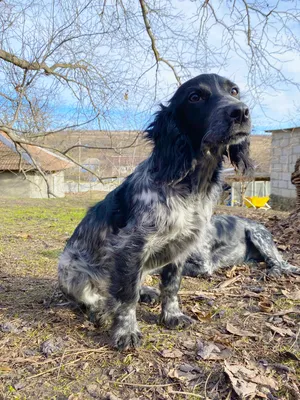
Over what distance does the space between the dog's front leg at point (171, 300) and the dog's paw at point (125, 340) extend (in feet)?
1.12

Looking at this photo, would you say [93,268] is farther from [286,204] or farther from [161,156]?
[286,204]

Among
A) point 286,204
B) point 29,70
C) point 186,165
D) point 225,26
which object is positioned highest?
point 225,26

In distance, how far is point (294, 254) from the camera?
4.92 metres

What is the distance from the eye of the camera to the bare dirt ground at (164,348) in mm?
1909

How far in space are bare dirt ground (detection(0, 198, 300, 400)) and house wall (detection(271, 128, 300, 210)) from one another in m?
13.5

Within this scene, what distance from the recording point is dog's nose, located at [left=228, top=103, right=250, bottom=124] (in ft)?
7.12

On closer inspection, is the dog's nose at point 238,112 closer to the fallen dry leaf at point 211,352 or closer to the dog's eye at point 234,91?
the dog's eye at point 234,91

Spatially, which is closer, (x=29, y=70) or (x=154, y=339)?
(x=154, y=339)

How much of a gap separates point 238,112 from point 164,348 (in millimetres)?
1524

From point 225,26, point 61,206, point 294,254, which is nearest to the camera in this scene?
point 294,254

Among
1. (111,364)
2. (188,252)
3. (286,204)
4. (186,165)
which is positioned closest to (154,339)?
(111,364)

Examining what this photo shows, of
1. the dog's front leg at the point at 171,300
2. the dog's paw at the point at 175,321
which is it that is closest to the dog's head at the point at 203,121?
the dog's front leg at the point at 171,300

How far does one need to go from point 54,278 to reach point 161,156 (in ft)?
6.29

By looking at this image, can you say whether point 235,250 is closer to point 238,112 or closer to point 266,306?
point 266,306
